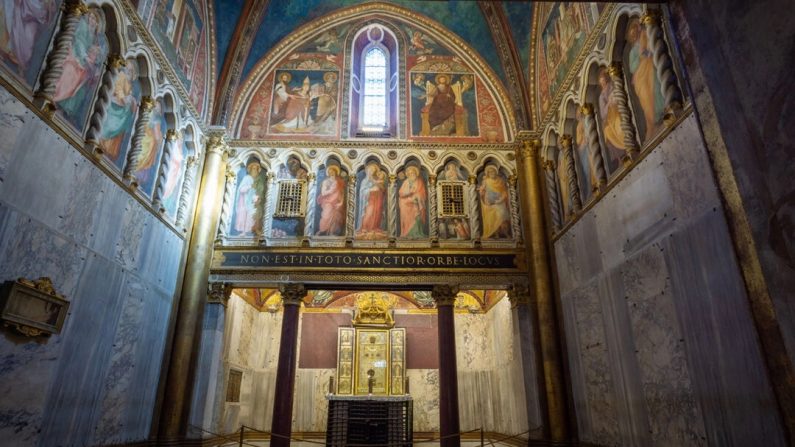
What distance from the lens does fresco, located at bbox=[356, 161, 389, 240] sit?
12.5 m

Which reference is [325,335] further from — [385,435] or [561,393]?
[561,393]

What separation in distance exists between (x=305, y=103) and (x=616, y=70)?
8.71 metres

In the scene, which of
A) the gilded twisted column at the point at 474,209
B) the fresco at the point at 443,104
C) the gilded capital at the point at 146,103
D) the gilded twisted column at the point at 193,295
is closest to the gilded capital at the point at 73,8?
the gilded capital at the point at 146,103

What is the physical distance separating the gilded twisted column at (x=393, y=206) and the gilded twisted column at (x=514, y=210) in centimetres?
313

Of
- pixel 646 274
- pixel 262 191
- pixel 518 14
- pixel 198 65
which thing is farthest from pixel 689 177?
pixel 198 65

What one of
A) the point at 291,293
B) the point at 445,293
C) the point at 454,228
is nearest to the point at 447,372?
the point at 445,293

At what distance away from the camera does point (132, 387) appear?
9.02 meters

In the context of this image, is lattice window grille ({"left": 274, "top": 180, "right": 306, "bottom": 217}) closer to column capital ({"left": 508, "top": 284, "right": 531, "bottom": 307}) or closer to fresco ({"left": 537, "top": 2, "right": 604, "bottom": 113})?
column capital ({"left": 508, "top": 284, "right": 531, "bottom": 307})

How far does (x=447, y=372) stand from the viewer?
36.6 feet

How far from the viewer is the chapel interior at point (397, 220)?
517 cm

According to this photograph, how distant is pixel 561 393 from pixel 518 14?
1008 cm

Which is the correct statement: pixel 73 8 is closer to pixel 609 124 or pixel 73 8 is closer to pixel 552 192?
pixel 609 124

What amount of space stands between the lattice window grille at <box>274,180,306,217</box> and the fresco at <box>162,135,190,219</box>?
246 centimetres

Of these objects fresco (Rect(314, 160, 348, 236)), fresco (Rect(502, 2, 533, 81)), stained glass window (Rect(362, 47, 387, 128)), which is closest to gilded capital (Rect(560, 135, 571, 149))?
fresco (Rect(502, 2, 533, 81))
